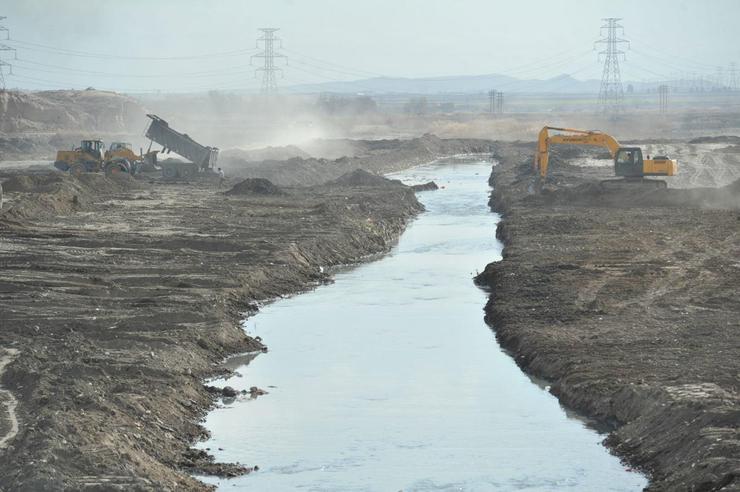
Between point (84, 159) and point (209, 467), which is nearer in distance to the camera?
point (209, 467)

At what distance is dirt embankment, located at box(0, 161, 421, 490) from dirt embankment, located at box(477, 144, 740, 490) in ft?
18.0

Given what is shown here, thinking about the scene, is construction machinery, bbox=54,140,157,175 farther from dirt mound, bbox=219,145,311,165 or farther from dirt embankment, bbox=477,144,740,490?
dirt embankment, bbox=477,144,740,490

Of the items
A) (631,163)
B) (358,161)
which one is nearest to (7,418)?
(631,163)

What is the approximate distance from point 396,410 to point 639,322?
21.0 ft

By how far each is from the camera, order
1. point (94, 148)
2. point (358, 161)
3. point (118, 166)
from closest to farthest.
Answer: point (118, 166), point (94, 148), point (358, 161)

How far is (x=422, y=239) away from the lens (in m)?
43.6

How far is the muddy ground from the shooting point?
593 inches

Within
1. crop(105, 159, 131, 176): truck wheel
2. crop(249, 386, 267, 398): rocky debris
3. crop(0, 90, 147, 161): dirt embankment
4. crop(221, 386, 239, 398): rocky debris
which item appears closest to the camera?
crop(221, 386, 239, 398): rocky debris

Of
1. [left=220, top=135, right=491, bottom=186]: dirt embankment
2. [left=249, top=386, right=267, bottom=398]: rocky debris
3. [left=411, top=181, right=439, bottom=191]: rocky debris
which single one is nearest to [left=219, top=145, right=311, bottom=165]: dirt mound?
[left=220, top=135, right=491, bottom=186]: dirt embankment

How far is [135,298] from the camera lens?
87.2ft

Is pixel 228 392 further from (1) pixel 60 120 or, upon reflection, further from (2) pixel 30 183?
(1) pixel 60 120

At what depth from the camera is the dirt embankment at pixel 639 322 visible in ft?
52.3

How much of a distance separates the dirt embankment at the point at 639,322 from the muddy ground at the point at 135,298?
18.0 feet

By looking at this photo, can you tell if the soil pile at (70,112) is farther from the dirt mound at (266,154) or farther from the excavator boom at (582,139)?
the excavator boom at (582,139)
